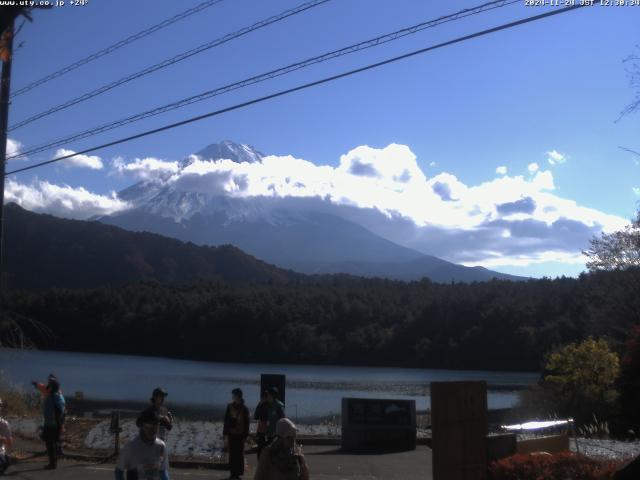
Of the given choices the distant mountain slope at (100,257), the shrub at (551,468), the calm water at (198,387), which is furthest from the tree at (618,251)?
the distant mountain slope at (100,257)

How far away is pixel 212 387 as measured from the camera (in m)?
46.4

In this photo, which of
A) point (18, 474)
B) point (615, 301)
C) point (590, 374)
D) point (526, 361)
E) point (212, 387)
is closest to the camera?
point (18, 474)

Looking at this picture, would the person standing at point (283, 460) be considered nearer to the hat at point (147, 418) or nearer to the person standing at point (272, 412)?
the hat at point (147, 418)

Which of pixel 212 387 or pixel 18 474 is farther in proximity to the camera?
pixel 212 387

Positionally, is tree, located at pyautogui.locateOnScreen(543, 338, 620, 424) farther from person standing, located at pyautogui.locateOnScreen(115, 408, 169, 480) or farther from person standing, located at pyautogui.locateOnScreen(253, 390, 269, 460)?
person standing, located at pyautogui.locateOnScreen(115, 408, 169, 480)

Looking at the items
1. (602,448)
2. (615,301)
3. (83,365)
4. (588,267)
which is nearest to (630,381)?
(602,448)

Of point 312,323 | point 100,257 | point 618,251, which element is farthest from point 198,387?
point 100,257

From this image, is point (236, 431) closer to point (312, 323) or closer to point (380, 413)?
point (380, 413)

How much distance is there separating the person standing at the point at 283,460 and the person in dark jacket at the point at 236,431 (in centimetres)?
591

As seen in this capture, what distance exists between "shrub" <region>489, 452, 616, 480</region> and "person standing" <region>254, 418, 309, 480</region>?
9.60 feet

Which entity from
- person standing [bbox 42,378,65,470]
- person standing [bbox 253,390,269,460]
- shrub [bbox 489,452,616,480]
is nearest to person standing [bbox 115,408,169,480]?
shrub [bbox 489,452,616,480]

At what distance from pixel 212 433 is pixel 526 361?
58.1m

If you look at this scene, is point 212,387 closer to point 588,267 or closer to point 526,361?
point 588,267

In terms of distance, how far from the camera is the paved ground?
43.1 ft
